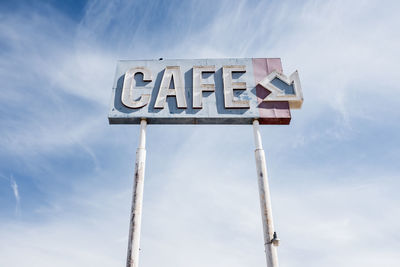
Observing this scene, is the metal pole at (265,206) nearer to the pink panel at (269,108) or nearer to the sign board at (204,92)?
the pink panel at (269,108)

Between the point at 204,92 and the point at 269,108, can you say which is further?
the point at 204,92

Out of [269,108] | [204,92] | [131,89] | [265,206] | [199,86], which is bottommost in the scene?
[265,206]

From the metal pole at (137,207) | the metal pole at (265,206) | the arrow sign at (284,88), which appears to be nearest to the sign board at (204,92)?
the arrow sign at (284,88)

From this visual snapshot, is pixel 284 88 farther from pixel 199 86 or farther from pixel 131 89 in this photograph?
pixel 131 89

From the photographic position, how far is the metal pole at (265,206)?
888 cm

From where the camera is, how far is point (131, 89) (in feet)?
38.9

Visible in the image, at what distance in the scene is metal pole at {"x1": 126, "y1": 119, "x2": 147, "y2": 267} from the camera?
881 centimetres

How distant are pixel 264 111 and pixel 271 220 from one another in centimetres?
424

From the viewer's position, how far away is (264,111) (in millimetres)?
11445

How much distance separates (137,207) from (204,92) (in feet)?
17.3

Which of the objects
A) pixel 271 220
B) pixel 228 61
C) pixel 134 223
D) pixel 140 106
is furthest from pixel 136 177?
pixel 228 61

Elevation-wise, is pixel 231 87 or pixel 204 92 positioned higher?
pixel 231 87

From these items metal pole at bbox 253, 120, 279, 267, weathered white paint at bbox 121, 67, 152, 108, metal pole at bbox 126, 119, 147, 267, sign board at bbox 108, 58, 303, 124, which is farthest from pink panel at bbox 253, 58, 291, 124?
metal pole at bbox 126, 119, 147, 267

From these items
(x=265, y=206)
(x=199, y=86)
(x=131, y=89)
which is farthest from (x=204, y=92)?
(x=265, y=206)
